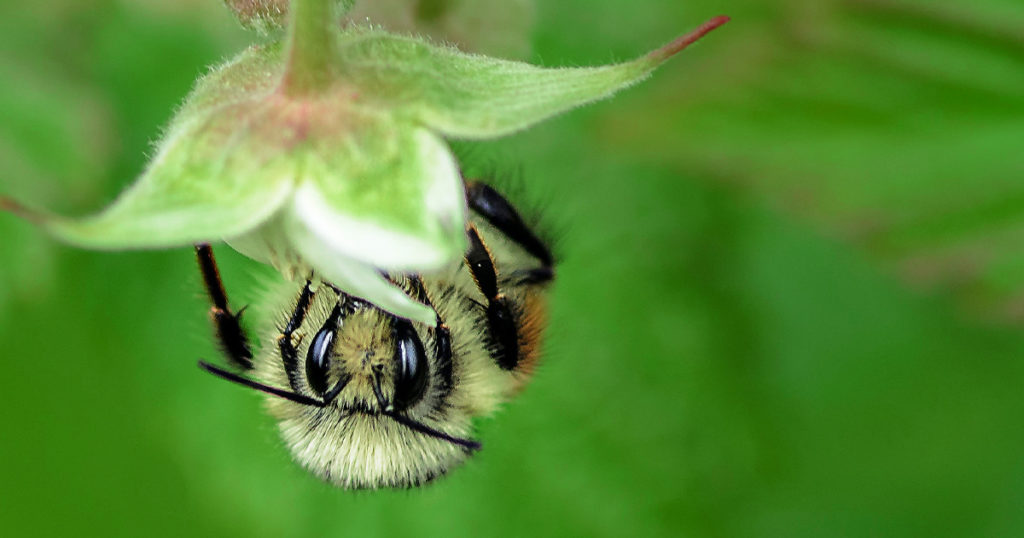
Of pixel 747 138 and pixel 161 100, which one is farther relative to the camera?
pixel 161 100

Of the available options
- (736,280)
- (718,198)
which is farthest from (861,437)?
(718,198)

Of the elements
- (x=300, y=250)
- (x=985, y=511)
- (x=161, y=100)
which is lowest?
(x=985, y=511)

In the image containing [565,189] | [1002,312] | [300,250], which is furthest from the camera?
[565,189]

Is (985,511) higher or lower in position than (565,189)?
lower

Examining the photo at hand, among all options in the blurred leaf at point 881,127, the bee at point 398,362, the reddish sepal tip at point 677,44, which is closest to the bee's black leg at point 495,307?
the bee at point 398,362

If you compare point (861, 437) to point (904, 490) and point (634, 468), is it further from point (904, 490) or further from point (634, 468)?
point (634, 468)

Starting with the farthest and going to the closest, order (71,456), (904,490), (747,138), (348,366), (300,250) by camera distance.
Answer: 1. (71,456)
2. (904,490)
3. (747,138)
4. (348,366)
5. (300,250)

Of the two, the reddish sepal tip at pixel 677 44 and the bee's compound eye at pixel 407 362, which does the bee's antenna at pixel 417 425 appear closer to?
the bee's compound eye at pixel 407 362
